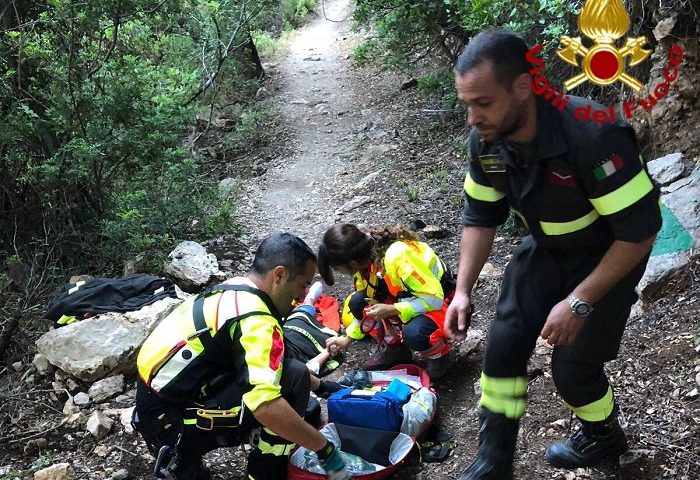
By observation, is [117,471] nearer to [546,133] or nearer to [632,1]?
[546,133]

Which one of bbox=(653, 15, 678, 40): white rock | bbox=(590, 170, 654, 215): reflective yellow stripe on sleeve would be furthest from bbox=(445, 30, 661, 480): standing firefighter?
bbox=(653, 15, 678, 40): white rock

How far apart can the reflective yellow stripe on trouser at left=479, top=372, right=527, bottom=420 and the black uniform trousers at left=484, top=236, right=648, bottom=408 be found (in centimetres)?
3

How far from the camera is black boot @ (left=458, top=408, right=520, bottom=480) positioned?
7.25 ft

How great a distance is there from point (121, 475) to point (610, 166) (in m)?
2.82

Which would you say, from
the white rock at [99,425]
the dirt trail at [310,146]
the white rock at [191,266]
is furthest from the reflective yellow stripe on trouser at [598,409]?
the dirt trail at [310,146]

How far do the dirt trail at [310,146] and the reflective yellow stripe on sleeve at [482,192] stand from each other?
3.76m

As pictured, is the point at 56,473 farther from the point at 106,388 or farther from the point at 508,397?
the point at 508,397

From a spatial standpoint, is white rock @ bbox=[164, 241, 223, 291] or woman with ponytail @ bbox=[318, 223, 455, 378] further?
white rock @ bbox=[164, 241, 223, 291]

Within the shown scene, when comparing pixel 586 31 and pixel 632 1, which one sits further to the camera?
pixel 632 1

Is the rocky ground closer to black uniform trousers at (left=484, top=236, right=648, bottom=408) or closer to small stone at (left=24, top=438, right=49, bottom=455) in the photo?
small stone at (left=24, top=438, right=49, bottom=455)

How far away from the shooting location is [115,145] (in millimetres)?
5539

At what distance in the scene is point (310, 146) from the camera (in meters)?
9.47

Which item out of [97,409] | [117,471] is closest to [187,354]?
[117,471]

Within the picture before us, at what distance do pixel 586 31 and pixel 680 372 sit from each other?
1645 mm
